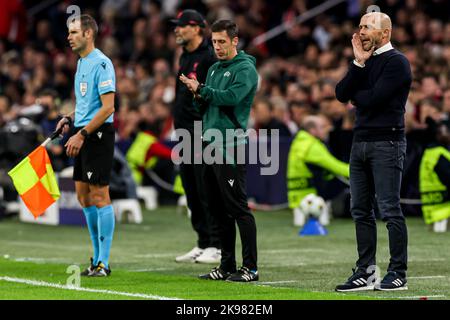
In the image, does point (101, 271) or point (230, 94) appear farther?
point (101, 271)

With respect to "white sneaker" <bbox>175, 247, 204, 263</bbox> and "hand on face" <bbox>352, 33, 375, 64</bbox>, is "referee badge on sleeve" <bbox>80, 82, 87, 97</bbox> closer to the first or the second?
"white sneaker" <bbox>175, 247, 204, 263</bbox>

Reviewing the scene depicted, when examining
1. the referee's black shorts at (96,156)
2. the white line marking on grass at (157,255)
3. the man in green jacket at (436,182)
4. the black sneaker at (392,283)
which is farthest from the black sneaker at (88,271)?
the man in green jacket at (436,182)

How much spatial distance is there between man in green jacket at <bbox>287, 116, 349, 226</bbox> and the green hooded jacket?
21.1 feet

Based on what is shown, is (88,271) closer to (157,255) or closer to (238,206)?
(238,206)

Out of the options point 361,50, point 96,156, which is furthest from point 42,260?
point 361,50

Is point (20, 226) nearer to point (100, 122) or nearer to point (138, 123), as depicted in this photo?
point (138, 123)

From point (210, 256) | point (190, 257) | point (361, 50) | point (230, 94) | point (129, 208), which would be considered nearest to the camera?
point (361, 50)

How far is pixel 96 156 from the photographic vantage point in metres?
10.8

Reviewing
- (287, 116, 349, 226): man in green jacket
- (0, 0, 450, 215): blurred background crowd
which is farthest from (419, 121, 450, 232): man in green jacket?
(287, 116, 349, 226): man in green jacket

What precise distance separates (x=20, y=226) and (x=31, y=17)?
508 inches

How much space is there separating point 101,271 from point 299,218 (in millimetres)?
6433
